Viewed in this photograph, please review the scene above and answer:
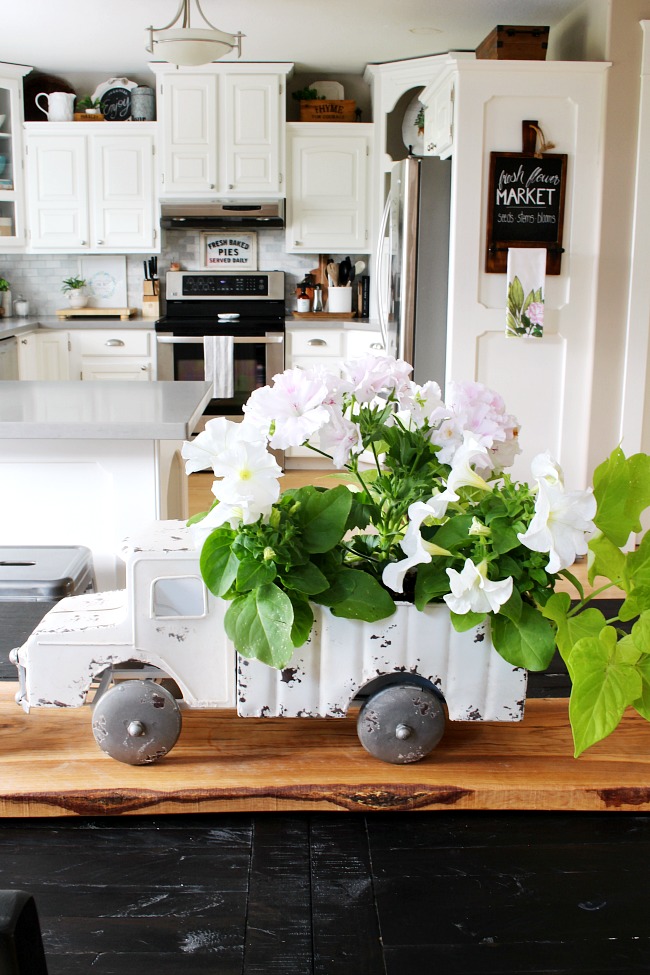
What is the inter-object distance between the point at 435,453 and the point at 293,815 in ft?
1.33

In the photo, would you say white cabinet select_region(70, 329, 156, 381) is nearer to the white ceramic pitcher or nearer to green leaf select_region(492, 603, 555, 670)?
the white ceramic pitcher

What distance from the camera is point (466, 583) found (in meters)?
0.94

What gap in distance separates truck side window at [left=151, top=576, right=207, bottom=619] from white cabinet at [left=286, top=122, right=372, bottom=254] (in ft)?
17.8

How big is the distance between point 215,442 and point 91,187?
573 centimetres

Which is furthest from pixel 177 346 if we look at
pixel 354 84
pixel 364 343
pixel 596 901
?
pixel 596 901

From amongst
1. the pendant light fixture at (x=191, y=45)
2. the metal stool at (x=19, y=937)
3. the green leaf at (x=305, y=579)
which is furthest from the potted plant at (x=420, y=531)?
the pendant light fixture at (x=191, y=45)

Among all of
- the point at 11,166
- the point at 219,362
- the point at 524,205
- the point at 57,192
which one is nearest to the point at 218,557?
the point at 524,205

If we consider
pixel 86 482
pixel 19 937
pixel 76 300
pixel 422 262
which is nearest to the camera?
pixel 19 937

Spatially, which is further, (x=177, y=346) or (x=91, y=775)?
(x=177, y=346)

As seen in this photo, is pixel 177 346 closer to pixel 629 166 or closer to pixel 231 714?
pixel 629 166

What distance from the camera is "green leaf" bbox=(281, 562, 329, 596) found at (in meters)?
0.98

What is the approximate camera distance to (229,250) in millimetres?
6633

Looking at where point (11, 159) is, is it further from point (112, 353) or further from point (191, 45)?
point (191, 45)

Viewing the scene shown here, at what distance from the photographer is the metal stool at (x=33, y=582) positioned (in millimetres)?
1822
